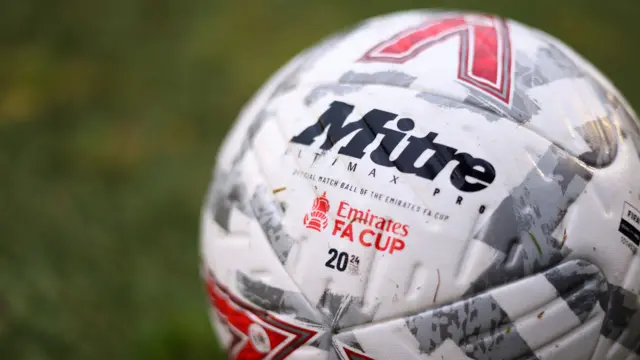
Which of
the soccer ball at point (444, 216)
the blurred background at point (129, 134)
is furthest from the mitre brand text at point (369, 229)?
the blurred background at point (129, 134)

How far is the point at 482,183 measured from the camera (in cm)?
89

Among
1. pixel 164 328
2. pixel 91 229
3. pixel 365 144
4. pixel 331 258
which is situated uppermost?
pixel 365 144

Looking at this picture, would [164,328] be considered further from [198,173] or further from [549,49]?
Answer: [549,49]

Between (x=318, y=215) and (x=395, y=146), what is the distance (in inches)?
5.3

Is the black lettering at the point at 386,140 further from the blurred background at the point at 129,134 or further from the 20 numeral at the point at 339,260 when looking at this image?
the blurred background at the point at 129,134

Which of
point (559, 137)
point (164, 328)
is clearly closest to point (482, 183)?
point (559, 137)

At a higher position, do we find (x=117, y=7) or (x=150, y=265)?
(x=117, y=7)

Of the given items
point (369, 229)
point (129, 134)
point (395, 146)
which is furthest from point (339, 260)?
point (129, 134)

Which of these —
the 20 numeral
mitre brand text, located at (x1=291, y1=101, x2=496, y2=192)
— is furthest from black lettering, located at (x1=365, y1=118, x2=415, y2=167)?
the 20 numeral

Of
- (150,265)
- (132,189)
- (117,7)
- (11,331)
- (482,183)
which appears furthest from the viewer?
(117,7)

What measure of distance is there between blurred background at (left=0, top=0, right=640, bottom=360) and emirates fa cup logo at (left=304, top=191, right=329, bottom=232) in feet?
2.56

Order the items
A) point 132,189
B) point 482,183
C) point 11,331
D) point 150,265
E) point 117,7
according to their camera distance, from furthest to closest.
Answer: point 117,7, point 132,189, point 150,265, point 11,331, point 482,183

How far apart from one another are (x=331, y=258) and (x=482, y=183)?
22 centimetres

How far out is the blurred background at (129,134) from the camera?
165cm
